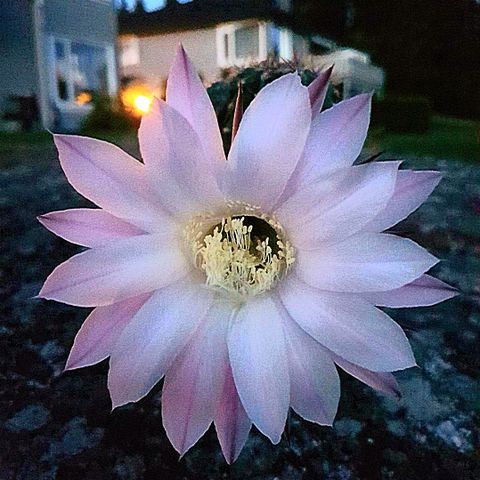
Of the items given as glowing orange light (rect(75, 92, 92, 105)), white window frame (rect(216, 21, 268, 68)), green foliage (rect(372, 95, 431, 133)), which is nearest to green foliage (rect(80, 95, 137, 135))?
glowing orange light (rect(75, 92, 92, 105))

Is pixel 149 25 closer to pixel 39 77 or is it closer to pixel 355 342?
pixel 39 77

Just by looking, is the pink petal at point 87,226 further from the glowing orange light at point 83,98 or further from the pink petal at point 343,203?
the glowing orange light at point 83,98

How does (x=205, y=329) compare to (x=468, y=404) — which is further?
(x=468, y=404)

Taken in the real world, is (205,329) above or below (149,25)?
below

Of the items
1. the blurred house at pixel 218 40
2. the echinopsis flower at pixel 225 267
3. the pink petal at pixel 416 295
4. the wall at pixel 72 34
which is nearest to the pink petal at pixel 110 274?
the echinopsis flower at pixel 225 267

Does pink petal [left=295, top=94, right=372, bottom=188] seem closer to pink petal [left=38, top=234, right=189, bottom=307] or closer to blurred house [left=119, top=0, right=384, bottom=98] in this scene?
pink petal [left=38, top=234, right=189, bottom=307]

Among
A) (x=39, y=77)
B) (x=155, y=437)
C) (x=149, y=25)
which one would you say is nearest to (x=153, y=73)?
(x=149, y=25)

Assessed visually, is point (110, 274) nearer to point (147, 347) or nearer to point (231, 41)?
point (147, 347)
